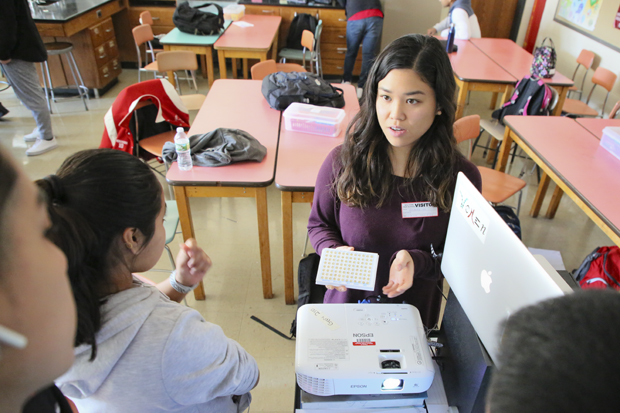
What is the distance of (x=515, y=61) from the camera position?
359 cm

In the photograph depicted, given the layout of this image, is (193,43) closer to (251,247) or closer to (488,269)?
(251,247)

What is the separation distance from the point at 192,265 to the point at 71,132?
134 inches

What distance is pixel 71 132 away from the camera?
3709 millimetres

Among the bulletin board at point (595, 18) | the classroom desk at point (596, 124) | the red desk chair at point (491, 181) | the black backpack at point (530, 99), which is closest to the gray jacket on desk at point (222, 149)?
the red desk chair at point (491, 181)

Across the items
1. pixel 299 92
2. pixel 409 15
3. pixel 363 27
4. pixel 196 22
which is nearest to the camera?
pixel 299 92

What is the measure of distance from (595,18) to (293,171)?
4.38 meters

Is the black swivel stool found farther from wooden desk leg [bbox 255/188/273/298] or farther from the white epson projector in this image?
the white epson projector

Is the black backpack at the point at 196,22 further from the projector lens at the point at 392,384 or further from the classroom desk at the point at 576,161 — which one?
the projector lens at the point at 392,384

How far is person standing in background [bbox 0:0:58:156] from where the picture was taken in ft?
9.09

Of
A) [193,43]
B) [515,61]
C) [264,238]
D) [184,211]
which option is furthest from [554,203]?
[193,43]

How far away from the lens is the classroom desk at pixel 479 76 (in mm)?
3139

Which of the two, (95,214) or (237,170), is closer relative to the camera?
(95,214)

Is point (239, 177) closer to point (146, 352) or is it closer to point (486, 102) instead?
point (146, 352)

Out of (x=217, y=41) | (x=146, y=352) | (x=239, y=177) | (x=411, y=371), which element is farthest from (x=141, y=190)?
(x=217, y=41)
